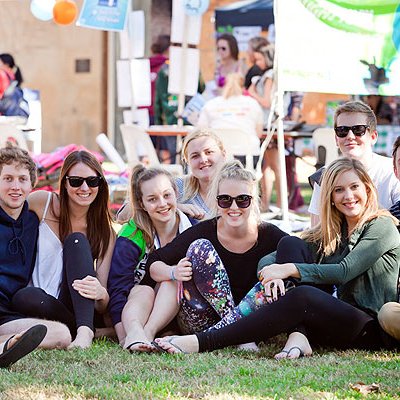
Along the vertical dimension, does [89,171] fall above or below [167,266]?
above

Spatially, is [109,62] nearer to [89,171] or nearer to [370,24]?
[370,24]

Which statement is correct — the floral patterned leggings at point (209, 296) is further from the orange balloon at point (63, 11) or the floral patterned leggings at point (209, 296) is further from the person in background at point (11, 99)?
the person in background at point (11, 99)

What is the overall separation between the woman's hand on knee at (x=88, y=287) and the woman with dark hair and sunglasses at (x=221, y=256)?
29cm

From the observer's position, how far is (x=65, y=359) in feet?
14.1

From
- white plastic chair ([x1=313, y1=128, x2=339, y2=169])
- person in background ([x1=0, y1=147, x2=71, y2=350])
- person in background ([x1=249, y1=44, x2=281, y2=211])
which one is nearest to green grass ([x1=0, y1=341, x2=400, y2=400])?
person in background ([x1=0, y1=147, x2=71, y2=350])

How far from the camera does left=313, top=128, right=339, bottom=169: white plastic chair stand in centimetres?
918

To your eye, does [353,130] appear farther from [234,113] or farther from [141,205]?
[234,113]

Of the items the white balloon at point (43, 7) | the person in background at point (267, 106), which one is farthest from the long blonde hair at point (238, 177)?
the white balloon at point (43, 7)

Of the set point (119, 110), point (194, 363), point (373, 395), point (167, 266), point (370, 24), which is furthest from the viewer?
point (119, 110)

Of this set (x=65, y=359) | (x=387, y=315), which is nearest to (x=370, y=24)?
(x=387, y=315)

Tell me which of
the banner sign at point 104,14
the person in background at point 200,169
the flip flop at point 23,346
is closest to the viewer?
the flip flop at point 23,346

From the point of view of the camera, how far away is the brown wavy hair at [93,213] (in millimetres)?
4980

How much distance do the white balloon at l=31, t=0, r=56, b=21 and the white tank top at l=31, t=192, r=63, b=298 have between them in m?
6.72

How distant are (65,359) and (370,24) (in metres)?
4.38
